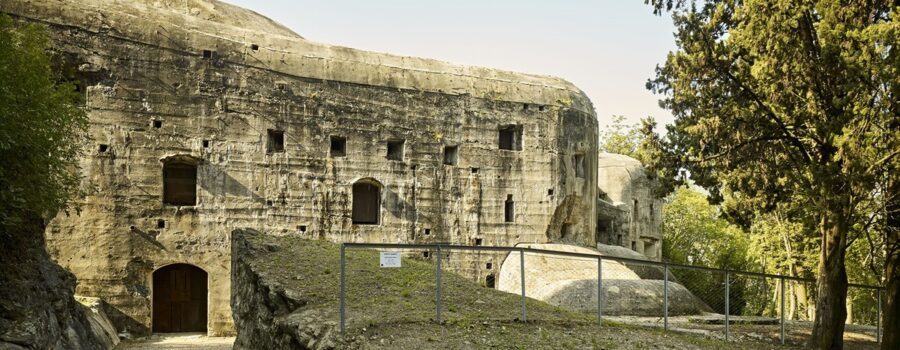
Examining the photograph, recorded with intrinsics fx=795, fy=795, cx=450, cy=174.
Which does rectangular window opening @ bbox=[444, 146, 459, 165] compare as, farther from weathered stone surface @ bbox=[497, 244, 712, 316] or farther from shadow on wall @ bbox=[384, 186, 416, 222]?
weathered stone surface @ bbox=[497, 244, 712, 316]

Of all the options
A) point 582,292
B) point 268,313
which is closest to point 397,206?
point 582,292

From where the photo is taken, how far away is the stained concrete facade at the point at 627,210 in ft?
109

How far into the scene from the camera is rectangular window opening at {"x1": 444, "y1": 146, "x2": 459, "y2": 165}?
83.6ft

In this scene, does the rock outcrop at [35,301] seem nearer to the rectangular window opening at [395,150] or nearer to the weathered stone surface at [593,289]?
the weathered stone surface at [593,289]

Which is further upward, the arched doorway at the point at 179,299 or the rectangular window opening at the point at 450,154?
the rectangular window opening at the point at 450,154

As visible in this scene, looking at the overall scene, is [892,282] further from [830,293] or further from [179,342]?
[179,342]

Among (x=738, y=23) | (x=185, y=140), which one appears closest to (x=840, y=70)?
(x=738, y=23)

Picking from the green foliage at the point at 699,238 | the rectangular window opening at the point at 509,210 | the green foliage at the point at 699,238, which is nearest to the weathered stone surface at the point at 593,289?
the rectangular window opening at the point at 509,210

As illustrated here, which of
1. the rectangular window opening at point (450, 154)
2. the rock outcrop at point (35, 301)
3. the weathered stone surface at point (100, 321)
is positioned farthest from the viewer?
the rectangular window opening at point (450, 154)

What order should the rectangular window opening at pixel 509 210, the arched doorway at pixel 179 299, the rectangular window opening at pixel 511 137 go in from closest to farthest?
the arched doorway at pixel 179 299 < the rectangular window opening at pixel 509 210 < the rectangular window opening at pixel 511 137

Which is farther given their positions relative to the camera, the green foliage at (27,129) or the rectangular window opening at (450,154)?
the rectangular window opening at (450,154)

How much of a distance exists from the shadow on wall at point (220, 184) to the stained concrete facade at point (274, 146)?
0.04 m

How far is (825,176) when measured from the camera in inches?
517

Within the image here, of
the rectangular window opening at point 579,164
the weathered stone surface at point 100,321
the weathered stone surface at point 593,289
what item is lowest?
the weathered stone surface at point 100,321
